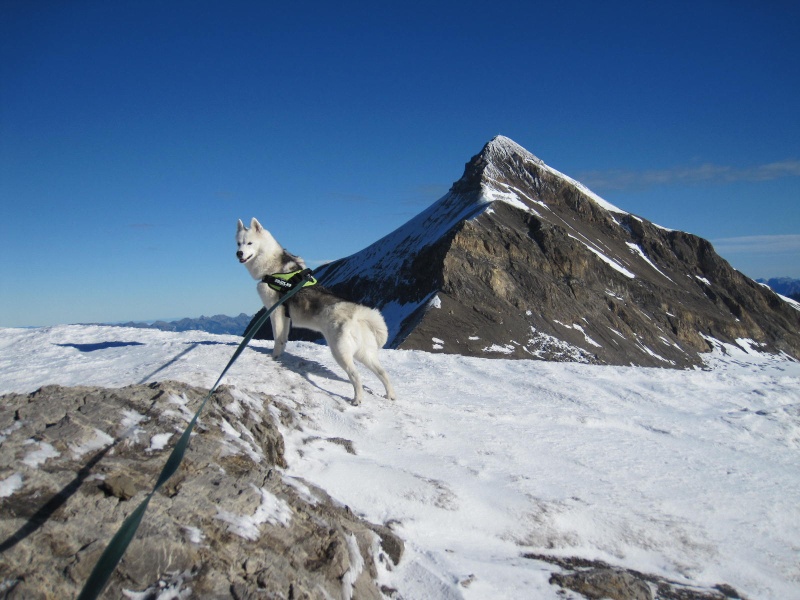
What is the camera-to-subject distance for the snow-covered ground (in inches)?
Result: 218

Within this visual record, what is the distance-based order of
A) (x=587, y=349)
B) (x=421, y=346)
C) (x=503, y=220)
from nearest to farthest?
1. (x=421, y=346)
2. (x=587, y=349)
3. (x=503, y=220)

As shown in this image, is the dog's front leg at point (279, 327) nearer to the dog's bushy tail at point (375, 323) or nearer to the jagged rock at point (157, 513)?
the dog's bushy tail at point (375, 323)

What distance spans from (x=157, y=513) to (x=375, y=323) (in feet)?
18.6

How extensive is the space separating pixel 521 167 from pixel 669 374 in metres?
94.9

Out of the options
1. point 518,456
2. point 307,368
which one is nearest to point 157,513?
point 518,456

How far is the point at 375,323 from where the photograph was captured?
896 centimetres

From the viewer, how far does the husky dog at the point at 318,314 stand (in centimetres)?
852

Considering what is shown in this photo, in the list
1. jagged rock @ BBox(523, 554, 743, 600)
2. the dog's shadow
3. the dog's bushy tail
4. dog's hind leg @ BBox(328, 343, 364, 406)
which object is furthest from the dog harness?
jagged rock @ BBox(523, 554, 743, 600)

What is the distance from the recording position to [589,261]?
264 ft

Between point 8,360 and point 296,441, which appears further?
point 8,360

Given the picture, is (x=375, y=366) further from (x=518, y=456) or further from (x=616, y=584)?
(x=616, y=584)

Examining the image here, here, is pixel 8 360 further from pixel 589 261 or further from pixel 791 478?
pixel 589 261

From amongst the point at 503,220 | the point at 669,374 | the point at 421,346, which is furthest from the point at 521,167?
the point at 669,374

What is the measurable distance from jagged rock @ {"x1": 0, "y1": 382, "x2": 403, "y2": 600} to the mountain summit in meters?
43.7
